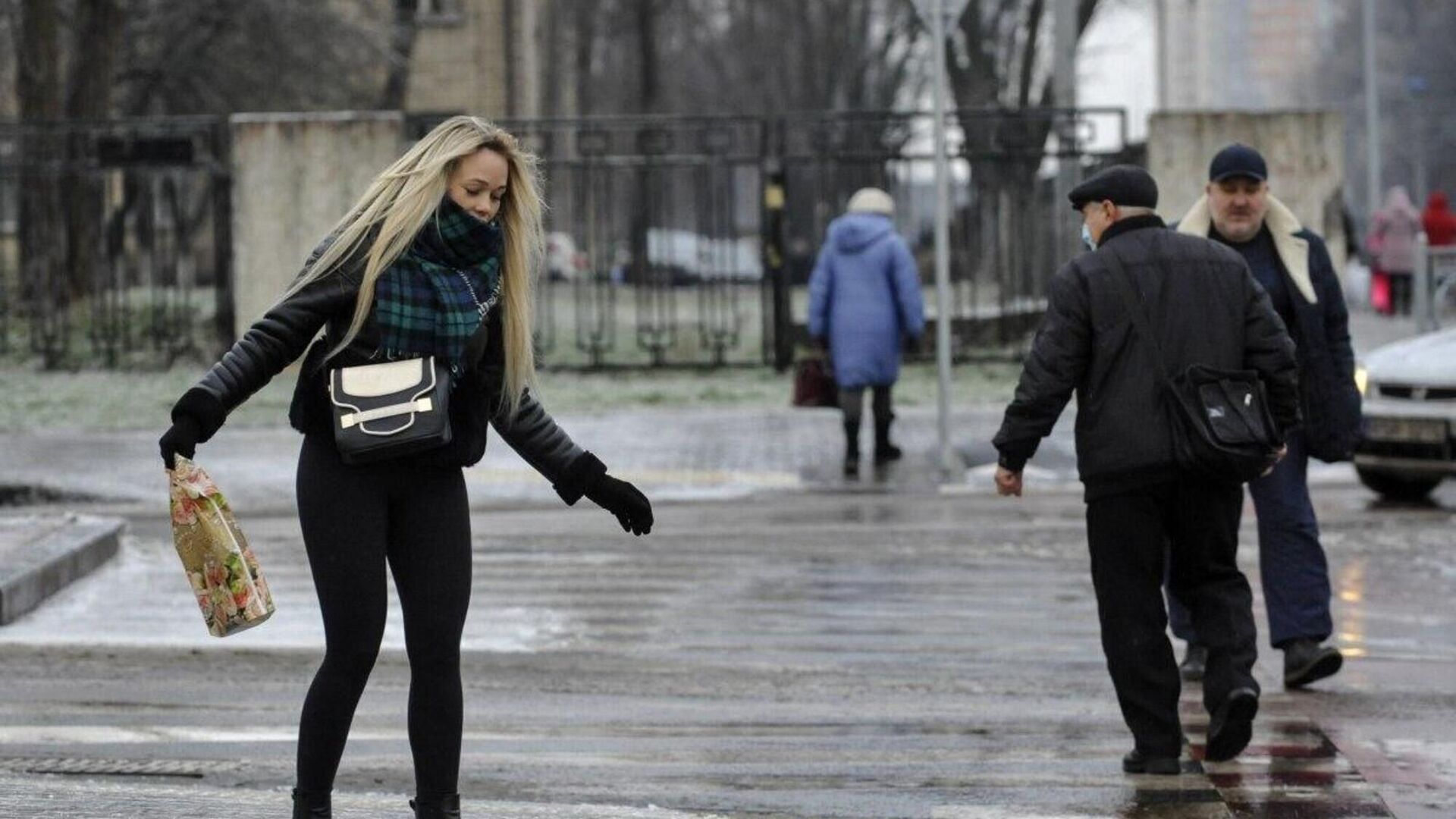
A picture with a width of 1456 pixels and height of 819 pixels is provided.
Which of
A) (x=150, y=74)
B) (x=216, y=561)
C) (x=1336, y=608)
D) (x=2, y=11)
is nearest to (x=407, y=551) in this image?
(x=216, y=561)

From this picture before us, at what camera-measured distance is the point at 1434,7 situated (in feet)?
282

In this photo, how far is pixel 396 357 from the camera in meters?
5.27

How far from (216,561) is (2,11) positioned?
80.3 ft

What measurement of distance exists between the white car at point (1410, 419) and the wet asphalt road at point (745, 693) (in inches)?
55.3

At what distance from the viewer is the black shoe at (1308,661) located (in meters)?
7.91

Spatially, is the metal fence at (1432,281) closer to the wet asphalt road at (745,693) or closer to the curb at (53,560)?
the wet asphalt road at (745,693)

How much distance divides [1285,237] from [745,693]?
7.27 ft

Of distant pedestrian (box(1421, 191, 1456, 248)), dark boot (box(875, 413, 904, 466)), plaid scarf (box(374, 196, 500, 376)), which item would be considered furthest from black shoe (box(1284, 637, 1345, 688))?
distant pedestrian (box(1421, 191, 1456, 248))

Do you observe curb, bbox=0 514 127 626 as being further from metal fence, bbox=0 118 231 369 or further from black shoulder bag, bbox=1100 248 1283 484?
metal fence, bbox=0 118 231 369

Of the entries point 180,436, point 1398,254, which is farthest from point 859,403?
point 1398,254

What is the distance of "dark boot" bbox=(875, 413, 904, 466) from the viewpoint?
1544 centimetres

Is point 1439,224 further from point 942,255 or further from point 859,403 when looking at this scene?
point 859,403

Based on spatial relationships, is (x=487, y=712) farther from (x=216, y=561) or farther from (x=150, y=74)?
(x=150, y=74)

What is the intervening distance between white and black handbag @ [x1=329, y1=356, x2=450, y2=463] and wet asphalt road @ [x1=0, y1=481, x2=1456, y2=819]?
1.28 m
